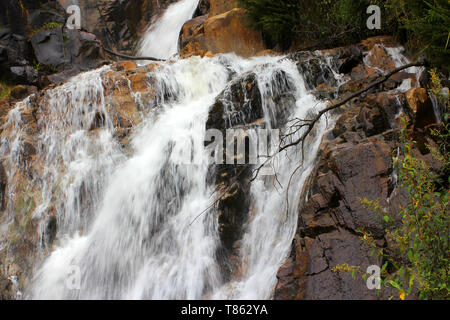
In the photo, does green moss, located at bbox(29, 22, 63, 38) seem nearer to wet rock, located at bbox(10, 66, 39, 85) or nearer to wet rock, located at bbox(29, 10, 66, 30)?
wet rock, located at bbox(29, 10, 66, 30)

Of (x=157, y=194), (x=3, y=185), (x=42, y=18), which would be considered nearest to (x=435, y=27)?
(x=157, y=194)

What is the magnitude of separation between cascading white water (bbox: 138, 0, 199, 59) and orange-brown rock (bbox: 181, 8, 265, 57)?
236 cm

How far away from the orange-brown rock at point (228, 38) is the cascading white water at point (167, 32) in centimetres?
236

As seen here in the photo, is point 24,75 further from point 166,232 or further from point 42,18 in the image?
point 166,232

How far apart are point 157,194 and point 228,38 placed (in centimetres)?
571

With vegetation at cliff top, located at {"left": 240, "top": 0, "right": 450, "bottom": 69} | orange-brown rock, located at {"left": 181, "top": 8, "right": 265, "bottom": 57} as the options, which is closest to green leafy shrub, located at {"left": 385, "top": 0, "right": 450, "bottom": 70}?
vegetation at cliff top, located at {"left": 240, "top": 0, "right": 450, "bottom": 69}

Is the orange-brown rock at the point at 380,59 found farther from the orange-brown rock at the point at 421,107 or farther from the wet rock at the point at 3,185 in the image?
the wet rock at the point at 3,185

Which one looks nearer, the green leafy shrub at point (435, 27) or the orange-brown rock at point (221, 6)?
the green leafy shrub at point (435, 27)

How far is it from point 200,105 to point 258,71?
1334 millimetres

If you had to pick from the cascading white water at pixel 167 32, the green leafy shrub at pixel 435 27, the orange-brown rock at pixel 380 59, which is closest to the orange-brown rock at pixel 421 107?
the green leafy shrub at pixel 435 27

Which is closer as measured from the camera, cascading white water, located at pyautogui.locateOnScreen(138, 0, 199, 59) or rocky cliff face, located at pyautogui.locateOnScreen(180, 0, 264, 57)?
rocky cliff face, located at pyautogui.locateOnScreen(180, 0, 264, 57)

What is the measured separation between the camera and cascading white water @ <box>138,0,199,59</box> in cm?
1298

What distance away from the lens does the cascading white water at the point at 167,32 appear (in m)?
13.0
